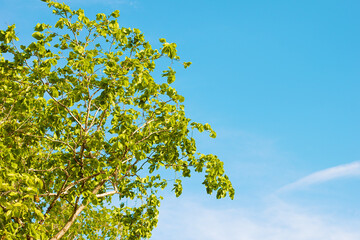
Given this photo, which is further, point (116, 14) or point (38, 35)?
point (116, 14)

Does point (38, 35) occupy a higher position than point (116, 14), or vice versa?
point (116, 14)

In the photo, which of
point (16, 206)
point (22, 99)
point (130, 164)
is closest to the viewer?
point (16, 206)

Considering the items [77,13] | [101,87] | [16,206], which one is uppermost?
[77,13]

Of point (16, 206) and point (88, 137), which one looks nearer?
point (16, 206)

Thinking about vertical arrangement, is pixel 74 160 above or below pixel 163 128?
below

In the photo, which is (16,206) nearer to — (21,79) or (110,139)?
(110,139)

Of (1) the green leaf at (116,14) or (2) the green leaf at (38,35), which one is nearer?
(2) the green leaf at (38,35)

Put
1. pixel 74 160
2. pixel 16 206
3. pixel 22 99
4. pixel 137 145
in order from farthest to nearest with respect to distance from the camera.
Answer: pixel 74 160
pixel 137 145
pixel 22 99
pixel 16 206

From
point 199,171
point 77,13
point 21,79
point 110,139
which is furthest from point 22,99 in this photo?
point 199,171

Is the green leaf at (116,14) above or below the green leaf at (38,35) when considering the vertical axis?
above

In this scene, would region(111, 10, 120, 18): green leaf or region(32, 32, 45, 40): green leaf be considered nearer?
region(32, 32, 45, 40): green leaf

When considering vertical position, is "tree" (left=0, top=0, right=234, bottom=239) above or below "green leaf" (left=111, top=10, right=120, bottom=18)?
below

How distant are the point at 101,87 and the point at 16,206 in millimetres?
3910

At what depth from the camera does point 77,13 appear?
12812mm
